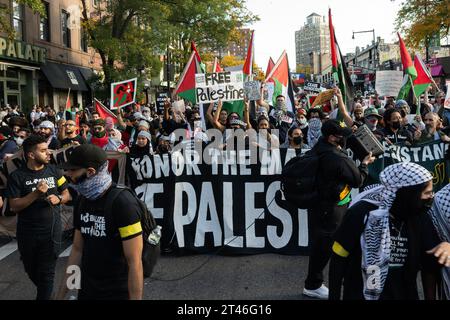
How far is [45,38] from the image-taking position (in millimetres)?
26750

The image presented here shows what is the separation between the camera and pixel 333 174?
430 centimetres

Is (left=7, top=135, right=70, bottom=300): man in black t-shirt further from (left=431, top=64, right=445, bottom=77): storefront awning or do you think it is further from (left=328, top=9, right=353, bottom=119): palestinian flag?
(left=431, top=64, right=445, bottom=77): storefront awning

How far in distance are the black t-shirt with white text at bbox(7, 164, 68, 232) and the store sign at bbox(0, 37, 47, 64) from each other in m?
19.3

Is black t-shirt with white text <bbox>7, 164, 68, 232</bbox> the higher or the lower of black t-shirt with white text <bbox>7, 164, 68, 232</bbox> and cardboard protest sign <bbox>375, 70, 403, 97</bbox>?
the lower

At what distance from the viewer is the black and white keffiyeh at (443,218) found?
2.69 meters

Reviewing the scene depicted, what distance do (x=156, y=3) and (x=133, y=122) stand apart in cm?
1597

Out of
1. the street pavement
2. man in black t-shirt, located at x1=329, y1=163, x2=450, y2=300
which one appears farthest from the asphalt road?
man in black t-shirt, located at x1=329, y1=163, x2=450, y2=300

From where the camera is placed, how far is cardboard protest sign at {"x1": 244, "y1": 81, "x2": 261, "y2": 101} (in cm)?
994

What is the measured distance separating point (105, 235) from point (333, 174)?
88.9 inches

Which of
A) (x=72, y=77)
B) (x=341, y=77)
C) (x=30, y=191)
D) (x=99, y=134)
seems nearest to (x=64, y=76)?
(x=72, y=77)

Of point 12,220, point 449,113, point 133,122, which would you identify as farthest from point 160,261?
point 449,113

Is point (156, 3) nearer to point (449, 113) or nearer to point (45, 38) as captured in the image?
point (45, 38)

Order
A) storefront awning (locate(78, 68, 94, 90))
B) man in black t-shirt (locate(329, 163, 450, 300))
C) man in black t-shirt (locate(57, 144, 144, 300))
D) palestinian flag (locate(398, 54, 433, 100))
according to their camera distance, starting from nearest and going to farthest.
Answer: man in black t-shirt (locate(329, 163, 450, 300)) → man in black t-shirt (locate(57, 144, 144, 300)) → palestinian flag (locate(398, 54, 433, 100)) → storefront awning (locate(78, 68, 94, 90))

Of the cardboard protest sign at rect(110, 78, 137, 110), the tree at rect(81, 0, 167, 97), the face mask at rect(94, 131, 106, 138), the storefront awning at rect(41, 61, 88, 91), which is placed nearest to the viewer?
the face mask at rect(94, 131, 106, 138)
